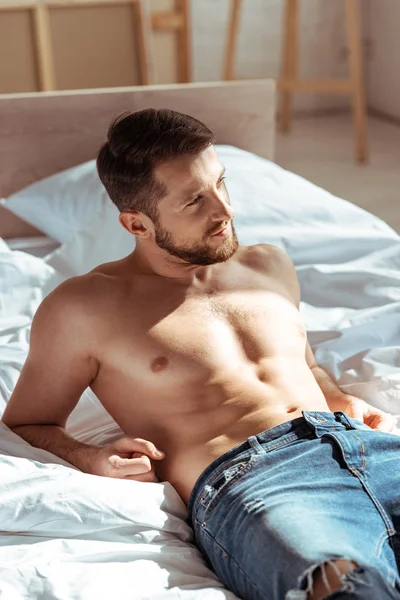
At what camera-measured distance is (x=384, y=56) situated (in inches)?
190

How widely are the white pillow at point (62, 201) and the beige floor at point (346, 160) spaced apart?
4.79 ft

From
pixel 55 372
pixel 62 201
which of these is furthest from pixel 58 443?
pixel 62 201

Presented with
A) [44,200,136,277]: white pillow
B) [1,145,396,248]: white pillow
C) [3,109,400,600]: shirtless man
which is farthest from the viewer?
[1,145,396,248]: white pillow

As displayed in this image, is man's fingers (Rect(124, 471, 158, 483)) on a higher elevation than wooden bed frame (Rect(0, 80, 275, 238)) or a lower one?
lower

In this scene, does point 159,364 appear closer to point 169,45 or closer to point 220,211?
point 220,211

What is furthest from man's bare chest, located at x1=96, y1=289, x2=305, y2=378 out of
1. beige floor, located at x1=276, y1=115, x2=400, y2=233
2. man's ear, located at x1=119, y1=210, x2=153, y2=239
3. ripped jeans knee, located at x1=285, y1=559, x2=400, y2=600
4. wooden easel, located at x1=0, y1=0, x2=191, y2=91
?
beige floor, located at x1=276, y1=115, x2=400, y2=233

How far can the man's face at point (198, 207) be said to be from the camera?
4.51 feet

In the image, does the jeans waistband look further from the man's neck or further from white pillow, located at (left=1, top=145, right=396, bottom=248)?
white pillow, located at (left=1, top=145, right=396, bottom=248)

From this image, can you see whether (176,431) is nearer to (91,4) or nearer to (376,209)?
(91,4)

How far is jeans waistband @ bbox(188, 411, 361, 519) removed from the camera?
47.9 inches

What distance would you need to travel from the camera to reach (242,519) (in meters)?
1.11

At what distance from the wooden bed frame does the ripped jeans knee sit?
5.61 feet

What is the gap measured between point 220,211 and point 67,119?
1.23m

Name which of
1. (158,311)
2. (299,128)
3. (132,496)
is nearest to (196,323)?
(158,311)
